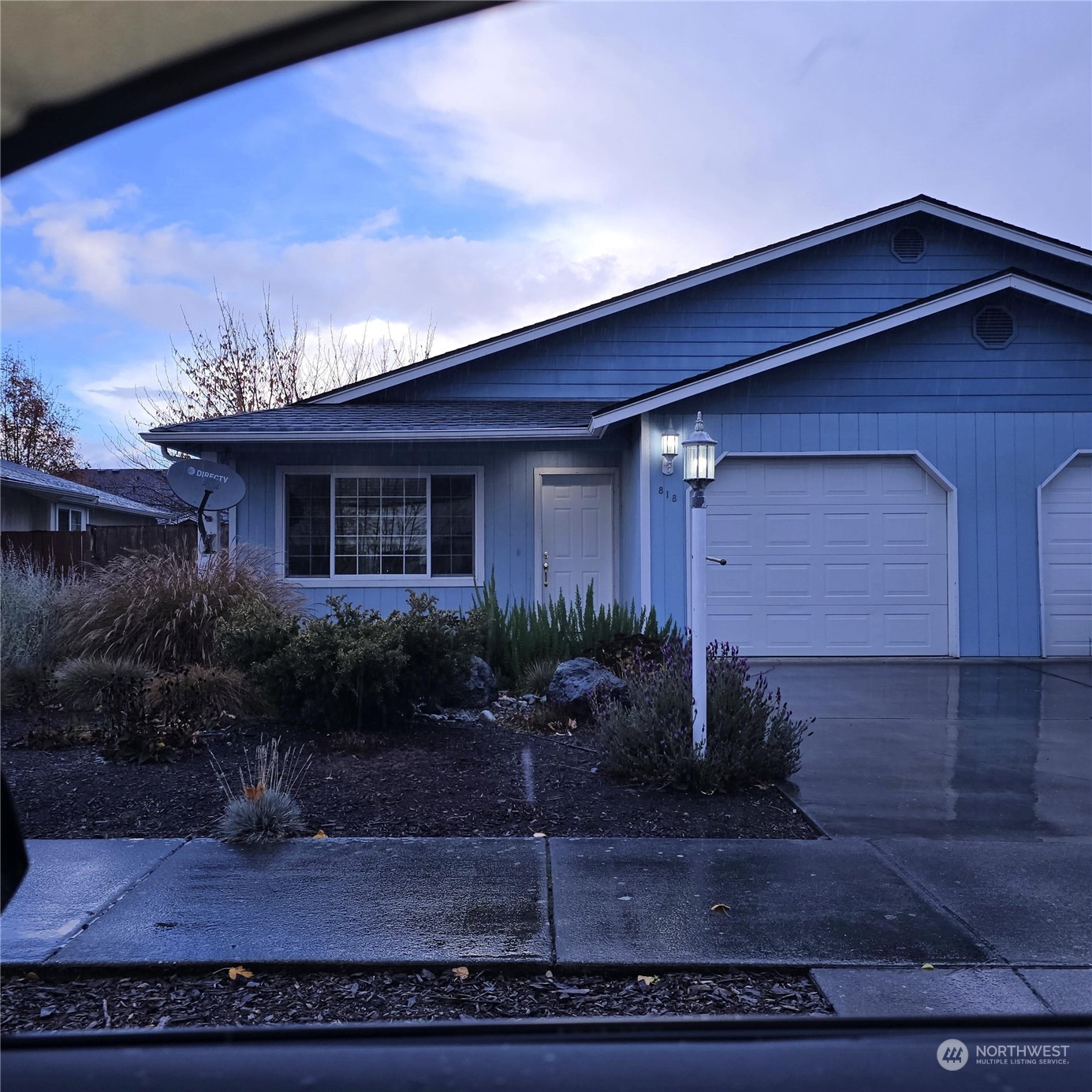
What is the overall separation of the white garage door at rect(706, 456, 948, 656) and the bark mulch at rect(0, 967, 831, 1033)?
28.4 feet

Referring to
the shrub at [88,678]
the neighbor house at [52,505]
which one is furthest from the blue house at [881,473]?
the neighbor house at [52,505]

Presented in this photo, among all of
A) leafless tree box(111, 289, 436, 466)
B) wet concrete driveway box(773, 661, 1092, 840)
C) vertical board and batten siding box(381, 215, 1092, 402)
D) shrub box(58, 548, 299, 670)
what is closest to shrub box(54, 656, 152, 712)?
shrub box(58, 548, 299, 670)

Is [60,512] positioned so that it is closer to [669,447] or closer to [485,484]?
[485,484]

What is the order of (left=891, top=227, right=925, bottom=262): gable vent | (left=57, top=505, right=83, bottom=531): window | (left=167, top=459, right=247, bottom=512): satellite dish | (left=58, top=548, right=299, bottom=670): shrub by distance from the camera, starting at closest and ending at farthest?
(left=58, top=548, right=299, bottom=670): shrub
(left=167, top=459, right=247, bottom=512): satellite dish
(left=891, top=227, right=925, bottom=262): gable vent
(left=57, top=505, right=83, bottom=531): window

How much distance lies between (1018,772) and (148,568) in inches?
302

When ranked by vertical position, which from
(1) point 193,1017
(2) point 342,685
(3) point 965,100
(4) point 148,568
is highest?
(3) point 965,100

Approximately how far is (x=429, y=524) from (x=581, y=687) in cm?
570

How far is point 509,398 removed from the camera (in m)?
14.2

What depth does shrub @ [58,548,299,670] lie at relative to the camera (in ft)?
28.4

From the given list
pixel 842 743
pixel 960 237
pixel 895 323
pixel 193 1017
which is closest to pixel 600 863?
pixel 193 1017

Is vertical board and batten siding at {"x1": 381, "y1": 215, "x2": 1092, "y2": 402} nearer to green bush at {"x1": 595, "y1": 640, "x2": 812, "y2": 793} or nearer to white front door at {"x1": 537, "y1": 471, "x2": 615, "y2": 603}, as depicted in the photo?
white front door at {"x1": 537, "y1": 471, "x2": 615, "y2": 603}

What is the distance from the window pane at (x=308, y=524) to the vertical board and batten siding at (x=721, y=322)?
2.18m

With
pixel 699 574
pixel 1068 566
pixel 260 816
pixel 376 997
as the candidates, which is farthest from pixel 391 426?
pixel 376 997

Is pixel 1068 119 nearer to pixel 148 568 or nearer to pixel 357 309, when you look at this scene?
pixel 357 309
